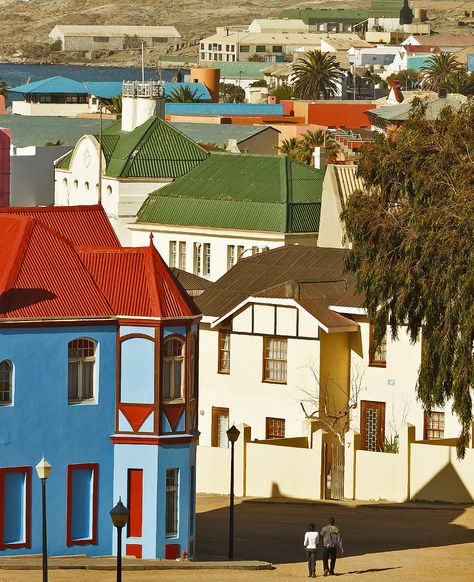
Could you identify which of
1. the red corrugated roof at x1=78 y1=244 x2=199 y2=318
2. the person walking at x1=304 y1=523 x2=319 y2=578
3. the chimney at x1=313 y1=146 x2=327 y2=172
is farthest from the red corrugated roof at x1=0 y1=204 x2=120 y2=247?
the chimney at x1=313 y1=146 x2=327 y2=172

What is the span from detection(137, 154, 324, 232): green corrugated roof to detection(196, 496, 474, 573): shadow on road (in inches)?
1113

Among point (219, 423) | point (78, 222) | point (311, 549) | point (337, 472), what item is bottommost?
point (311, 549)

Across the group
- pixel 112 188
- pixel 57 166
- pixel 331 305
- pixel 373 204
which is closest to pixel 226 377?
pixel 331 305

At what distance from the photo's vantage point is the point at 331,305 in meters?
58.6

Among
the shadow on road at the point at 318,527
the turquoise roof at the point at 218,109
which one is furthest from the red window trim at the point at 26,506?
the turquoise roof at the point at 218,109

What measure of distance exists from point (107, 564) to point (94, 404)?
303 centimetres

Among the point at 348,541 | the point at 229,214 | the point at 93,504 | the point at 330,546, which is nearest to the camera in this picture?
the point at 330,546

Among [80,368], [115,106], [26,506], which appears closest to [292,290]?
[80,368]

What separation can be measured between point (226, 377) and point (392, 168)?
14.3m

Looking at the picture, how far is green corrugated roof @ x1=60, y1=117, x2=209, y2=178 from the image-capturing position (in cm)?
8794

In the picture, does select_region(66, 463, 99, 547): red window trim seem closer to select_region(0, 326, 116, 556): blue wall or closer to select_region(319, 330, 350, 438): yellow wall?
select_region(0, 326, 116, 556): blue wall

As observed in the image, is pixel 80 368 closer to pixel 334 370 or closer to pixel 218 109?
pixel 334 370

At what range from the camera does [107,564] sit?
40062 mm

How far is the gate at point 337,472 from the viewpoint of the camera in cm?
5338
